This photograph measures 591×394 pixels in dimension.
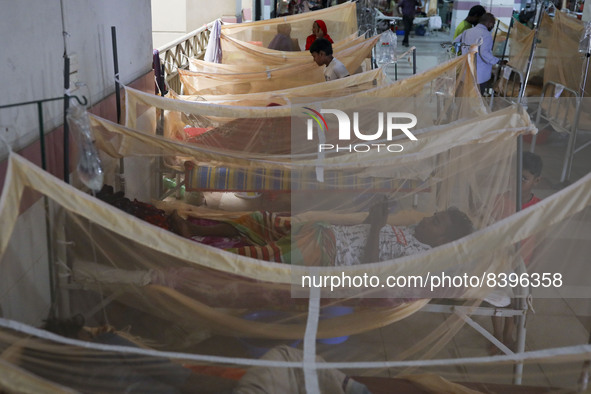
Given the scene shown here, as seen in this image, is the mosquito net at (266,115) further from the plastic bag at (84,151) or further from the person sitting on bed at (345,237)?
the plastic bag at (84,151)

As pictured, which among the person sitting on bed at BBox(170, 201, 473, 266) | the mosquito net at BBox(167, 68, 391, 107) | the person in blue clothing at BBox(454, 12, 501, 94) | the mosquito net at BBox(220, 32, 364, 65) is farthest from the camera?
the mosquito net at BBox(220, 32, 364, 65)

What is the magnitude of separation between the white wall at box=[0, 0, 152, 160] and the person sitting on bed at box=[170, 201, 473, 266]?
879 mm

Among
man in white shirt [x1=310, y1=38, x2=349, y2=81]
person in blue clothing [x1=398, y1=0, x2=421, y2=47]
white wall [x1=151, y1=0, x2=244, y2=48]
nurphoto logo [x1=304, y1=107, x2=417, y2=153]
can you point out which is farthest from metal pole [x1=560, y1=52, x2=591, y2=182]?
person in blue clothing [x1=398, y1=0, x2=421, y2=47]

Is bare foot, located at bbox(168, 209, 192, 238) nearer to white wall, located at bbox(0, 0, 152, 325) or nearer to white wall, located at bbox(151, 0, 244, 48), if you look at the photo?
white wall, located at bbox(0, 0, 152, 325)

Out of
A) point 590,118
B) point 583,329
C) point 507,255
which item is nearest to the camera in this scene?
point 507,255

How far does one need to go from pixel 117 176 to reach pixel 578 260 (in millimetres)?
2118

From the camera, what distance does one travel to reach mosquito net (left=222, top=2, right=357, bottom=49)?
769cm

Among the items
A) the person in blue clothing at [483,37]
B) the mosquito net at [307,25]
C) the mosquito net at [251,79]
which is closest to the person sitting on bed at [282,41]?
the mosquito net at [307,25]

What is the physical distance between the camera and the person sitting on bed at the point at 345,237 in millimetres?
2707

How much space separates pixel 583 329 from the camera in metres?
2.55

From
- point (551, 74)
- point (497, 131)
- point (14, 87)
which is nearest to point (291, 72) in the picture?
point (551, 74)

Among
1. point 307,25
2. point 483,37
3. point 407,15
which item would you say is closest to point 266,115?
point 483,37

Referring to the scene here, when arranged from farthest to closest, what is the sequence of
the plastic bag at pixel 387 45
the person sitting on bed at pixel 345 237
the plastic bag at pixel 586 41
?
the plastic bag at pixel 387 45
the plastic bag at pixel 586 41
the person sitting on bed at pixel 345 237

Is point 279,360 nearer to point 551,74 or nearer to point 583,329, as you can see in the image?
point 583,329
